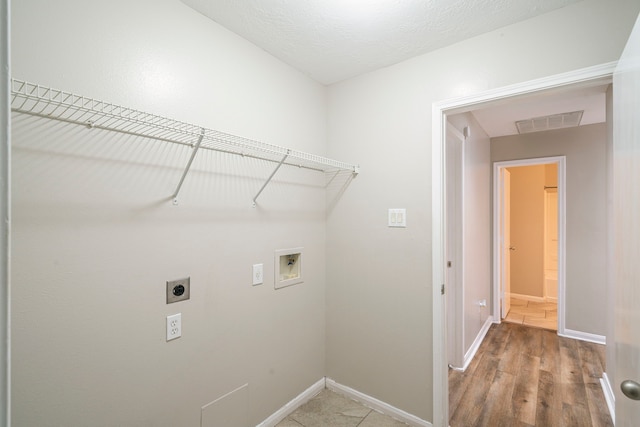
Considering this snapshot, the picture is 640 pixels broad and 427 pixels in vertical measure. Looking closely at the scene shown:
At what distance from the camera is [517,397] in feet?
7.73

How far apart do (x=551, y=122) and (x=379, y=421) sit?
3507 mm

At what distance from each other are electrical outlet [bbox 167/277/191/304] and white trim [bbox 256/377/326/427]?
1025 millimetres

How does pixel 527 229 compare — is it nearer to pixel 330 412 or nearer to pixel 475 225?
pixel 475 225

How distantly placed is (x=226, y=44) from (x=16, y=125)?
3.51ft

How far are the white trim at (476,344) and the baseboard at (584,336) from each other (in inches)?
29.0

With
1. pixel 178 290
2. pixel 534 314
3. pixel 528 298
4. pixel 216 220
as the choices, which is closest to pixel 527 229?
pixel 528 298

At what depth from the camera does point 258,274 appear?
189cm

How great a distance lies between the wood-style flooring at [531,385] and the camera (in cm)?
213

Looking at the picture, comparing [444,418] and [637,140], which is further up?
[637,140]

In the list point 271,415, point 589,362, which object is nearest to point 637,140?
point 271,415

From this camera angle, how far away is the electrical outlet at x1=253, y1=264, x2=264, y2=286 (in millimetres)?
1871

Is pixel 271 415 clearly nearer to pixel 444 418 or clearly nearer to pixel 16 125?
pixel 444 418

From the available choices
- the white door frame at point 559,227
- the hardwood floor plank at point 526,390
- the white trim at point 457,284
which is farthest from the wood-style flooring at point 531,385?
the white door frame at point 559,227

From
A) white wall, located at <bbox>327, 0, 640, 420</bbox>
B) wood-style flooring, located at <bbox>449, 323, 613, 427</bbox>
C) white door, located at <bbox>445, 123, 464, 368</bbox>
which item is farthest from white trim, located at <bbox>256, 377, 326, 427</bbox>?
white door, located at <bbox>445, 123, 464, 368</bbox>
